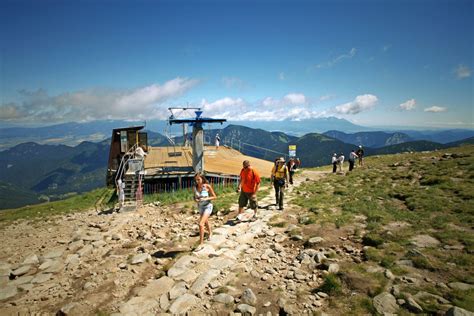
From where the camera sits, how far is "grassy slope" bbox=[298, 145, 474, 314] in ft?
20.9

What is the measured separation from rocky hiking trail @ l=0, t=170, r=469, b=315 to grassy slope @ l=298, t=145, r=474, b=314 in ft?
1.73

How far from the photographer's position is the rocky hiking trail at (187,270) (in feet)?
20.1

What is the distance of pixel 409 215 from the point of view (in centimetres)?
1062

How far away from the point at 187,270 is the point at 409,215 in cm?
939

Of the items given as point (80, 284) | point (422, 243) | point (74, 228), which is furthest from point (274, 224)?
point (74, 228)

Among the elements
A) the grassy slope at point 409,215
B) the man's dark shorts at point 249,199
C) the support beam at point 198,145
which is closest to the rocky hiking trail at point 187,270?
the grassy slope at point 409,215

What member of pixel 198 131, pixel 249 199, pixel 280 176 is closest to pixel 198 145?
pixel 198 131

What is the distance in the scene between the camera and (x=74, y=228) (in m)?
15.4

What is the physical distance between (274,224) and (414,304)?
588 centimetres

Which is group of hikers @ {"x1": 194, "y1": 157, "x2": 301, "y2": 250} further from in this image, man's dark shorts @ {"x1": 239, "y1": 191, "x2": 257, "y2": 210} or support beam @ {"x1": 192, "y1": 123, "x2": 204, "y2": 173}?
support beam @ {"x1": 192, "y1": 123, "x2": 204, "y2": 173}

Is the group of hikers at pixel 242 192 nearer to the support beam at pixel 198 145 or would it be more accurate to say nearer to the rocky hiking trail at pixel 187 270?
the rocky hiking trail at pixel 187 270

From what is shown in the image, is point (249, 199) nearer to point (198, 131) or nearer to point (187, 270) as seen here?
point (187, 270)

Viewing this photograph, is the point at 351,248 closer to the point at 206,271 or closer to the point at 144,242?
the point at 206,271

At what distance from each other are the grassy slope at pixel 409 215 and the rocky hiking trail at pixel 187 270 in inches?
20.8
